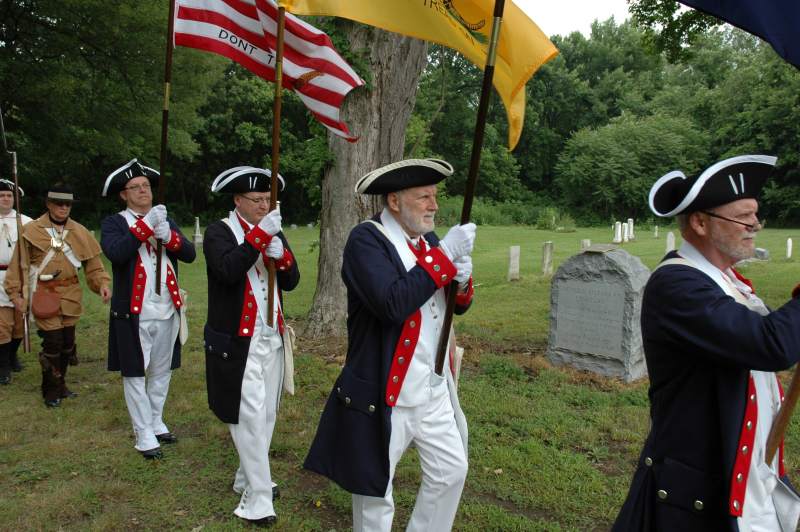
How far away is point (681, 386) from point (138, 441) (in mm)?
4466

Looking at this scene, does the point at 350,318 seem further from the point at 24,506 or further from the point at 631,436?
the point at 631,436

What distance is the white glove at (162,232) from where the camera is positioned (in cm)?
529

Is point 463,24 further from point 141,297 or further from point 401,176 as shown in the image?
point 141,297

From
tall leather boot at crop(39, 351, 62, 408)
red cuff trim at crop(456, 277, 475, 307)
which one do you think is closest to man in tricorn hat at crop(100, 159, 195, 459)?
tall leather boot at crop(39, 351, 62, 408)

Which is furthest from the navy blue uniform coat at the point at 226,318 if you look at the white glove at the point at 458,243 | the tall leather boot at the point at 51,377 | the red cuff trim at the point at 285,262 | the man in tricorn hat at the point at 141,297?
the tall leather boot at the point at 51,377

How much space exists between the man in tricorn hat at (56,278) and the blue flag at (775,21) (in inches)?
230

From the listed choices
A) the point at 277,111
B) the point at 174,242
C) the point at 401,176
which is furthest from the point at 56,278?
the point at 401,176

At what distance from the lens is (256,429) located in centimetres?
427

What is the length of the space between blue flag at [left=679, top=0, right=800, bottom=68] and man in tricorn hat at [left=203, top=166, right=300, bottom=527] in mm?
2679

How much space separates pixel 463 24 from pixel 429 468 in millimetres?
2601

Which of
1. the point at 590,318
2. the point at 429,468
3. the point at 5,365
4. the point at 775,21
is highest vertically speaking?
the point at 775,21

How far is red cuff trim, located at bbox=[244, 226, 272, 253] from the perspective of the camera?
13.5ft

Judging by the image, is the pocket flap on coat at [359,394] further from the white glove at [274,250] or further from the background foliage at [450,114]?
the background foliage at [450,114]

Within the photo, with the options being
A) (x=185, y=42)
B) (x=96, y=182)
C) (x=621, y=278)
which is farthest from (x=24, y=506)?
(x=96, y=182)
